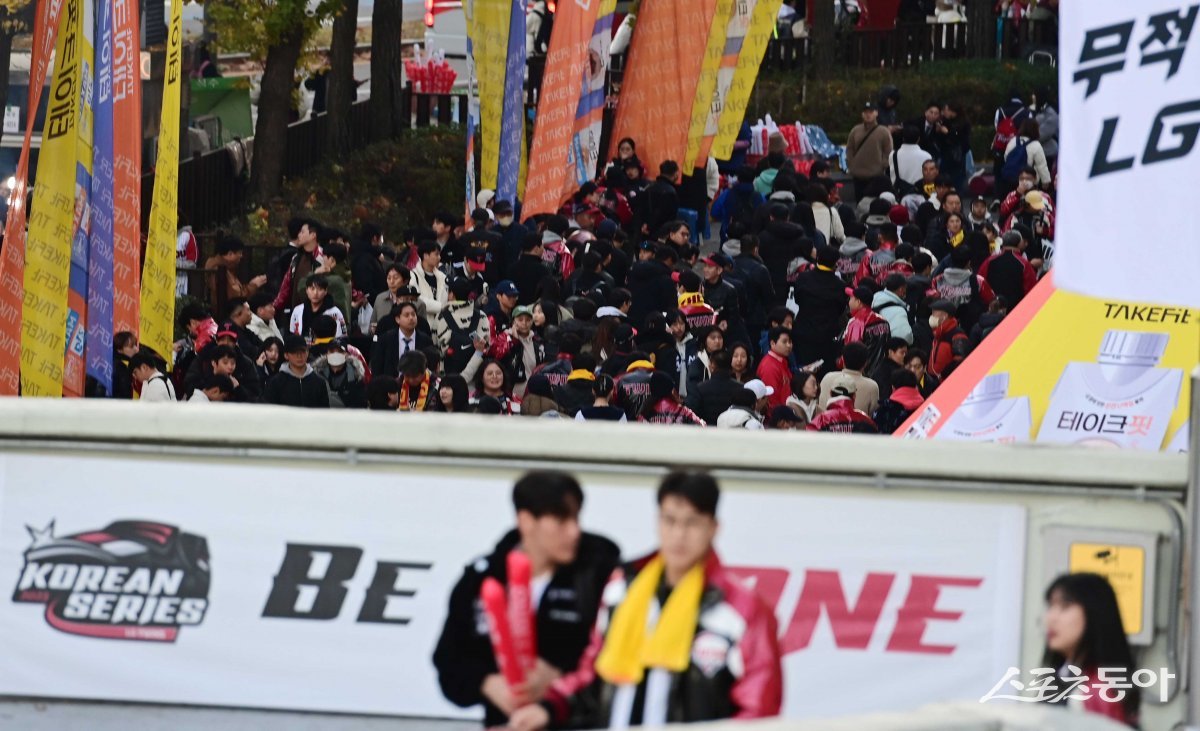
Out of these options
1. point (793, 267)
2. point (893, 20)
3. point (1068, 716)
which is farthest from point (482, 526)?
point (893, 20)

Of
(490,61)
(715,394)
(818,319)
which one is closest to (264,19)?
(490,61)

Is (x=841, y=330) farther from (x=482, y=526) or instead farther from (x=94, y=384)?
(x=482, y=526)

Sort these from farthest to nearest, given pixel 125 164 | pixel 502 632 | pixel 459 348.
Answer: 1. pixel 459 348
2. pixel 125 164
3. pixel 502 632

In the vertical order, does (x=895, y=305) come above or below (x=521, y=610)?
above

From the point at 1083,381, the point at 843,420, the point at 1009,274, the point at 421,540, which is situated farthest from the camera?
the point at 1009,274

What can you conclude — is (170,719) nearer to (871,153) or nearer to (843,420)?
(843,420)

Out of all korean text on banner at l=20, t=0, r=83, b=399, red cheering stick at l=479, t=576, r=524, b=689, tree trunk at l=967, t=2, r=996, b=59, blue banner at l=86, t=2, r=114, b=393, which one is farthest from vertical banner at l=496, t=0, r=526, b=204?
tree trunk at l=967, t=2, r=996, b=59

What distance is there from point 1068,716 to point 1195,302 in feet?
5.06

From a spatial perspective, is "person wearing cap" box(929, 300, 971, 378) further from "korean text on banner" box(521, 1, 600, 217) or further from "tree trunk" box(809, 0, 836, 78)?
"tree trunk" box(809, 0, 836, 78)

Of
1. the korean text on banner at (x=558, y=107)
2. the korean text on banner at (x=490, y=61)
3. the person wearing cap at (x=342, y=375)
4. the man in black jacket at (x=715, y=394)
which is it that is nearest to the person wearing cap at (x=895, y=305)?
the man in black jacket at (x=715, y=394)

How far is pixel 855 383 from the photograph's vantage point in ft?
43.7

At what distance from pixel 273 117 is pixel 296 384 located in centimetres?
1280

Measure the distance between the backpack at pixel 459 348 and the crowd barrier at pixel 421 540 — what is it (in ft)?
24.2

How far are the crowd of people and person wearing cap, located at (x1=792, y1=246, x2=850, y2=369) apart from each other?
0.02 m
